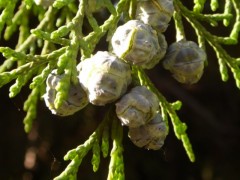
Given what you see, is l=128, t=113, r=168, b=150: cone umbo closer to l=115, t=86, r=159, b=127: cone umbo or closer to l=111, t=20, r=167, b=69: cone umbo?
l=115, t=86, r=159, b=127: cone umbo

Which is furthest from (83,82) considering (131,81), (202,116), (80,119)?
(202,116)

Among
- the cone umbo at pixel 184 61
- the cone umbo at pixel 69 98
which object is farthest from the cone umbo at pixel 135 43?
the cone umbo at pixel 184 61

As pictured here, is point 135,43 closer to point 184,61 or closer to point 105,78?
point 105,78

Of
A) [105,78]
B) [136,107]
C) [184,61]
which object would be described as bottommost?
[184,61]

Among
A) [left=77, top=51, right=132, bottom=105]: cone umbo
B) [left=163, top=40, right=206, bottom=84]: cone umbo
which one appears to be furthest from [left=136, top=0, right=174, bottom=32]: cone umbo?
[left=77, top=51, right=132, bottom=105]: cone umbo

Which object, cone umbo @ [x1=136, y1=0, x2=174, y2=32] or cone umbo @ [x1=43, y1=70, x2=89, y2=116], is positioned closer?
cone umbo @ [x1=43, y1=70, x2=89, y2=116]

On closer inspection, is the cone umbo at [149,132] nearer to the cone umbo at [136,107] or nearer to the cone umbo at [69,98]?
the cone umbo at [136,107]

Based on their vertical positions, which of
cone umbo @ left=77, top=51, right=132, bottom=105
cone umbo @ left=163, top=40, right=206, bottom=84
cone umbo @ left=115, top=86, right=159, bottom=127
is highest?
cone umbo @ left=77, top=51, right=132, bottom=105

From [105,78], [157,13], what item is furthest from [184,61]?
[105,78]

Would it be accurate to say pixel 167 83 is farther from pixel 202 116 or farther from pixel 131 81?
pixel 131 81

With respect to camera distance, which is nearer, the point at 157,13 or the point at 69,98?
the point at 69,98

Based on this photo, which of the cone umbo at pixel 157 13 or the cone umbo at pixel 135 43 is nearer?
the cone umbo at pixel 135 43
